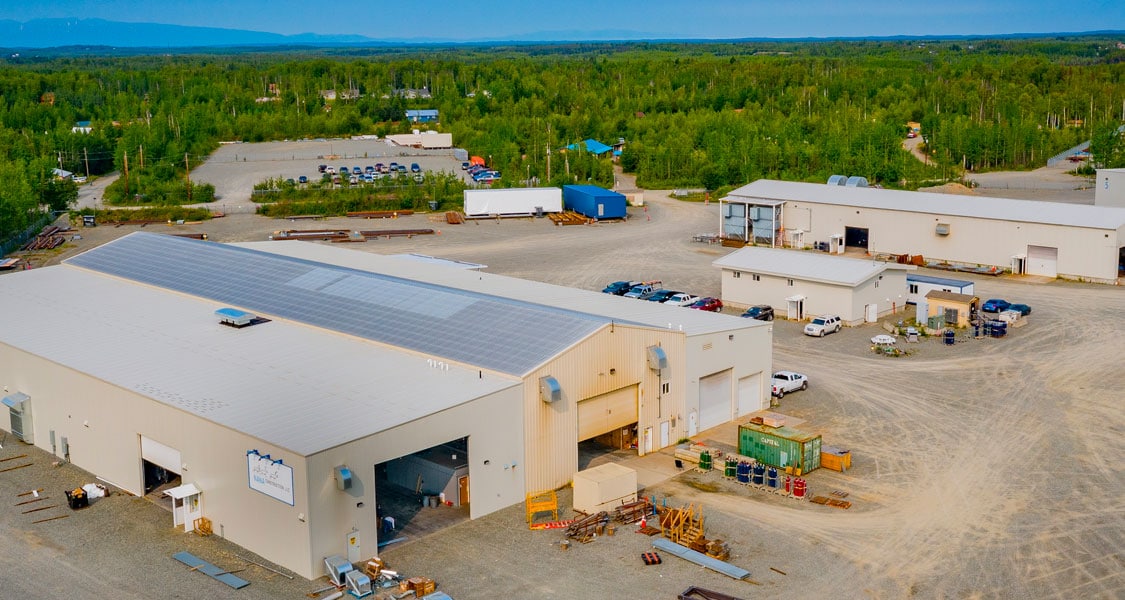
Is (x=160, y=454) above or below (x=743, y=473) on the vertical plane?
above

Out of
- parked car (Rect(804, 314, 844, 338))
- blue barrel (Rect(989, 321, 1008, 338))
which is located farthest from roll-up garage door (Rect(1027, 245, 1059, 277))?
parked car (Rect(804, 314, 844, 338))

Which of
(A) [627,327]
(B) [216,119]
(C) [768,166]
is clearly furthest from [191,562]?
(B) [216,119]

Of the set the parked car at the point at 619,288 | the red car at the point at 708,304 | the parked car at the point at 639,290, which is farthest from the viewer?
the parked car at the point at 619,288

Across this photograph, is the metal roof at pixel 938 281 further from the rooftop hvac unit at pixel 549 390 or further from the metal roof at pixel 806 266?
the rooftop hvac unit at pixel 549 390

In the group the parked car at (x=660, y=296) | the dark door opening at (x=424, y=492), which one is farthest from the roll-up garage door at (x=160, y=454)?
the parked car at (x=660, y=296)

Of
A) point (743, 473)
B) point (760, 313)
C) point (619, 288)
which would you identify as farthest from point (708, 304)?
point (743, 473)

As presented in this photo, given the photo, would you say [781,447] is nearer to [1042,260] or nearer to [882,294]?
[882,294]
